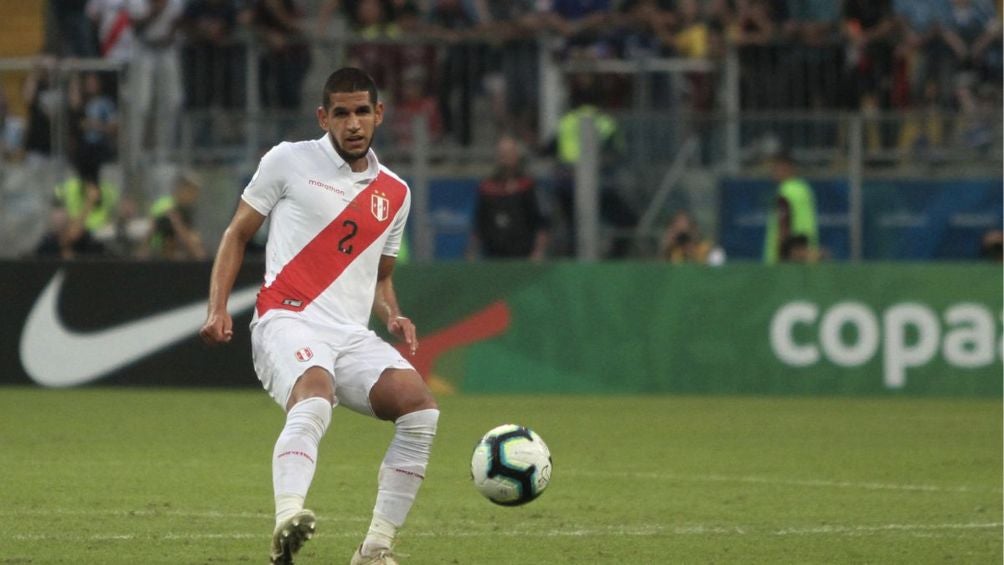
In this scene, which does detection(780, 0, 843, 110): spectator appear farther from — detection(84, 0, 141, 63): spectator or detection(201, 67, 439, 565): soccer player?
detection(201, 67, 439, 565): soccer player

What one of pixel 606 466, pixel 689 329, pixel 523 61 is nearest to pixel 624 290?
pixel 689 329

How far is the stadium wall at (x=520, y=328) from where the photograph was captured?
712 inches

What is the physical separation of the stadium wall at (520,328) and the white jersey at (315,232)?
958 cm

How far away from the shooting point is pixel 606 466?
43.0 ft

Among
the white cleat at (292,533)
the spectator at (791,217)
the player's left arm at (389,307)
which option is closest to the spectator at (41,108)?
the spectator at (791,217)

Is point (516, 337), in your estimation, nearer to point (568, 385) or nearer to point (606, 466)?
point (568, 385)

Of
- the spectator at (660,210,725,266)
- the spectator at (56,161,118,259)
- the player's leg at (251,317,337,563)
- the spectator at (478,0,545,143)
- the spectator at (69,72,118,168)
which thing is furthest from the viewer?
the spectator at (478,0,545,143)

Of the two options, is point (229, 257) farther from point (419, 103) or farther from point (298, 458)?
point (419, 103)

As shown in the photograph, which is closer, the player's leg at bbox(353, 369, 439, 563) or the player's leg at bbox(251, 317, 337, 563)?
the player's leg at bbox(251, 317, 337, 563)

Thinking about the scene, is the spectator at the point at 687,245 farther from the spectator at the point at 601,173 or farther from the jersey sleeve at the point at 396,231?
the jersey sleeve at the point at 396,231

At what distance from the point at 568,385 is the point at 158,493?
7.56 metres

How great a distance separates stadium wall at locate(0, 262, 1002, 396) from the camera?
18.1 meters

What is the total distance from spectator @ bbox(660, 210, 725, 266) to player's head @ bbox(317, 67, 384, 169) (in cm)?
1037

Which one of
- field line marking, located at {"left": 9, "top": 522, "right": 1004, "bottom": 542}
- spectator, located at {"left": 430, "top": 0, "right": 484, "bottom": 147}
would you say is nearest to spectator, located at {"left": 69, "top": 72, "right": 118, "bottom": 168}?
spectator, located at {"left": 430, "top": 0, "right": 484, "bottom": 147}
